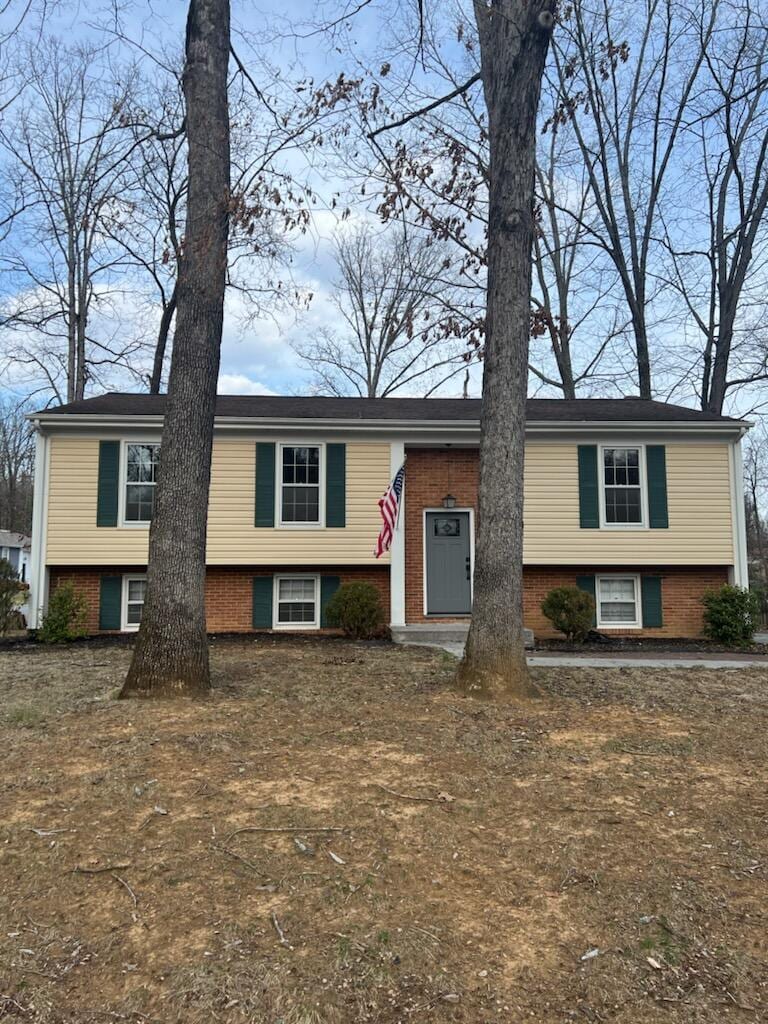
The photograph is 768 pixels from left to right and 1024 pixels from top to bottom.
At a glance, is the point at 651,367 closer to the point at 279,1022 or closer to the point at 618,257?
the point at 618,257

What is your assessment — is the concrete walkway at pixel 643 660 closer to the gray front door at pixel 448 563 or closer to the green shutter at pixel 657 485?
the gray front door at pixel 448 563

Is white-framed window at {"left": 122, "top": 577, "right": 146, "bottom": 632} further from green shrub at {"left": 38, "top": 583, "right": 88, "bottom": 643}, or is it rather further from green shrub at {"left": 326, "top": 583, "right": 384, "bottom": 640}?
green shrub at {"left": 326, "top": 583, "right": 384, "bottom": 640}

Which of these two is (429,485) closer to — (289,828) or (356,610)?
(356,610)

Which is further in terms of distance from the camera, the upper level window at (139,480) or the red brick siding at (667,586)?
the red brick siding at (667,586)

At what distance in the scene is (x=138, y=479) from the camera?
11141 mm

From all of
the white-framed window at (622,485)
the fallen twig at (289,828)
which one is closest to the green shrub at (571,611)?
the white-framed window at (622,485)

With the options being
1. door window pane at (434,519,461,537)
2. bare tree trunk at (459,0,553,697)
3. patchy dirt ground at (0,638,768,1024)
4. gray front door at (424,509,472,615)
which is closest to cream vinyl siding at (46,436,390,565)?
gray front door at (424,509,472,615)

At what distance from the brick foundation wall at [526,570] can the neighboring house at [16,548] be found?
988 inches

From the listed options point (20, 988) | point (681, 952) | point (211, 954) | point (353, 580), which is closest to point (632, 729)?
point (681, 952)

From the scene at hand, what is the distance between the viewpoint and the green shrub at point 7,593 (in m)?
9.94

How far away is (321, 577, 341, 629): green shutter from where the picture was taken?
450 inches

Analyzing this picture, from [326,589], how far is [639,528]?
5.56 meters

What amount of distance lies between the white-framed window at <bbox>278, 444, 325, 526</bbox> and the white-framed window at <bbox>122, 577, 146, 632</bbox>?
267cm

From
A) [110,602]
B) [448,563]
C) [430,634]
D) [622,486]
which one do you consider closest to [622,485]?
[622,486]
